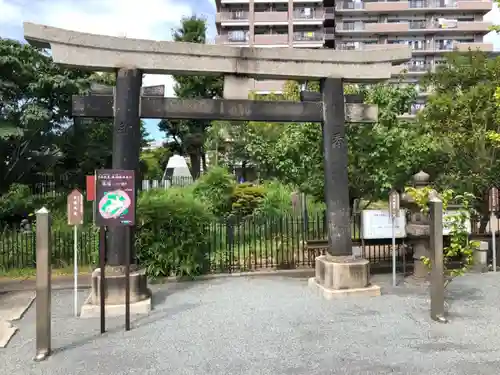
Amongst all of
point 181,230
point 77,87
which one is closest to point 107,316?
point 181,230

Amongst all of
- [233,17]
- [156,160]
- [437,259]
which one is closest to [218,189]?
[437,259]

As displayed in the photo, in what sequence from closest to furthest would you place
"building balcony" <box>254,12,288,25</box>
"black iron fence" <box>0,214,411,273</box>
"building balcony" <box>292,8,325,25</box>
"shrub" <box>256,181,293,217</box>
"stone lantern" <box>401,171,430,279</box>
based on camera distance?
"stone lantern" <box>401,171,430,279</box> < "black iron fence" <box>0,214,411,273</box> < "shrub" <box>256,181,293,217</box> < "building balcony" <box>254,12,288,25</box> < "building balcony" <box>292,8,325,25</box>

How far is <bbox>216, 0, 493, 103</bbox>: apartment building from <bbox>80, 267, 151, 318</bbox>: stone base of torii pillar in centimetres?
4074

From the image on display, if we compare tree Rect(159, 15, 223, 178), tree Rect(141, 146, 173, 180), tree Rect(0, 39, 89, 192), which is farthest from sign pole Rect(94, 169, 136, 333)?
tree Rect(141, 146, 173, 180)

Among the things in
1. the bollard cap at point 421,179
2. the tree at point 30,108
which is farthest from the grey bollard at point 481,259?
the tree at point 30,108

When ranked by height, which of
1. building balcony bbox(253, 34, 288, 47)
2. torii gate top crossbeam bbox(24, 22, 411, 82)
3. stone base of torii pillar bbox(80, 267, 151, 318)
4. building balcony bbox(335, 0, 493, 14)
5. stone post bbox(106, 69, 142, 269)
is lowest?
stone base of torii pillar bbox(80, 267, 151, 318)

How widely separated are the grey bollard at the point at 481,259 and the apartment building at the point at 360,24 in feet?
124

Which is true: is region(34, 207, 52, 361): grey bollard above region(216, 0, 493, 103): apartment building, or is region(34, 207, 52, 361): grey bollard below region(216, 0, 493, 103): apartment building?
below

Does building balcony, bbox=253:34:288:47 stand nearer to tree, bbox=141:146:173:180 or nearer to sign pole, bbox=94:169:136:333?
tree, bbox=141:146:173:180

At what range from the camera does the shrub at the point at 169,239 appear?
865 cm

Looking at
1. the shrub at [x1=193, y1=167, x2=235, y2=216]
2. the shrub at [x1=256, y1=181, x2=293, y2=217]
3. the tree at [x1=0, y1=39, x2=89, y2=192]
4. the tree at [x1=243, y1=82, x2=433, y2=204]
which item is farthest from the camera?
the shrub at [x1=193, y1=167, x2=235, y2=216]

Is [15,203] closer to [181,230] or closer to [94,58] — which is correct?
[181,230]

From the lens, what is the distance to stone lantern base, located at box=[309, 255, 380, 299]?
7156mm

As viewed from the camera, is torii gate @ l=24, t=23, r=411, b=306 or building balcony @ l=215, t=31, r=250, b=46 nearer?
torii gate @ l=24, t=23, r=411, b=306
